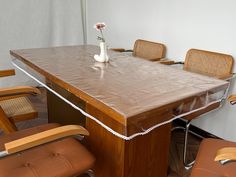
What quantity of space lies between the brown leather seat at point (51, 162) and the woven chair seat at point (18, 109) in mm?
314

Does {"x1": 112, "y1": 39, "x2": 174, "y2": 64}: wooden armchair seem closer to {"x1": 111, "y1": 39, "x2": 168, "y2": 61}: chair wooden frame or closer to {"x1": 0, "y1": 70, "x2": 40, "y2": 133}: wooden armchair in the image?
{"x1": 111, "y1": 39, "x2": 168, "y2": 61}: chair wooden frame

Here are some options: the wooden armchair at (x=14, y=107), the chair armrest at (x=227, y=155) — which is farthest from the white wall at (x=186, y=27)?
the wooden armchair at (x=14, y=107)

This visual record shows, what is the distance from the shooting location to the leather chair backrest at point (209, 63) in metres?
1.99

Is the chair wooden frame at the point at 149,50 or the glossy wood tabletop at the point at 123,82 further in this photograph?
the chair wooden frame at the point at 149,50

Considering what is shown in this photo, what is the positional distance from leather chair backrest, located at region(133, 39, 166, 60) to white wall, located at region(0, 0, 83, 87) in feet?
4.17

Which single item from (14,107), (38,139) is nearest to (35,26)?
(14,107)

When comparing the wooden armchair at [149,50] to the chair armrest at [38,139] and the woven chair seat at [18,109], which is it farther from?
the chair armrest at [38,139]

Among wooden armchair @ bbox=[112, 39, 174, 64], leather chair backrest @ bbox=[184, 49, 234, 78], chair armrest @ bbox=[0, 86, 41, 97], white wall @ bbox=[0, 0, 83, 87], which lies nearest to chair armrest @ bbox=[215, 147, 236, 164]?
leather chair backrest @ bbox=[184, 49, 234, 78]

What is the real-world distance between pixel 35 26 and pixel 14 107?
6.07 feet

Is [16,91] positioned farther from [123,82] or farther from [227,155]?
[227,155]

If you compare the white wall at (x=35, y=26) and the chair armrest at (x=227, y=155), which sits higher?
the white wall at (x=35, y=26)

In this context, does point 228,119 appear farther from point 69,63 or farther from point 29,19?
point 29,19

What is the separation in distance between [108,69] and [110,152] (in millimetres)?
568

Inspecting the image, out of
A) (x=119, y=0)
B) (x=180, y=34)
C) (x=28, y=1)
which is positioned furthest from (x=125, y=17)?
(x=28, y=1)
